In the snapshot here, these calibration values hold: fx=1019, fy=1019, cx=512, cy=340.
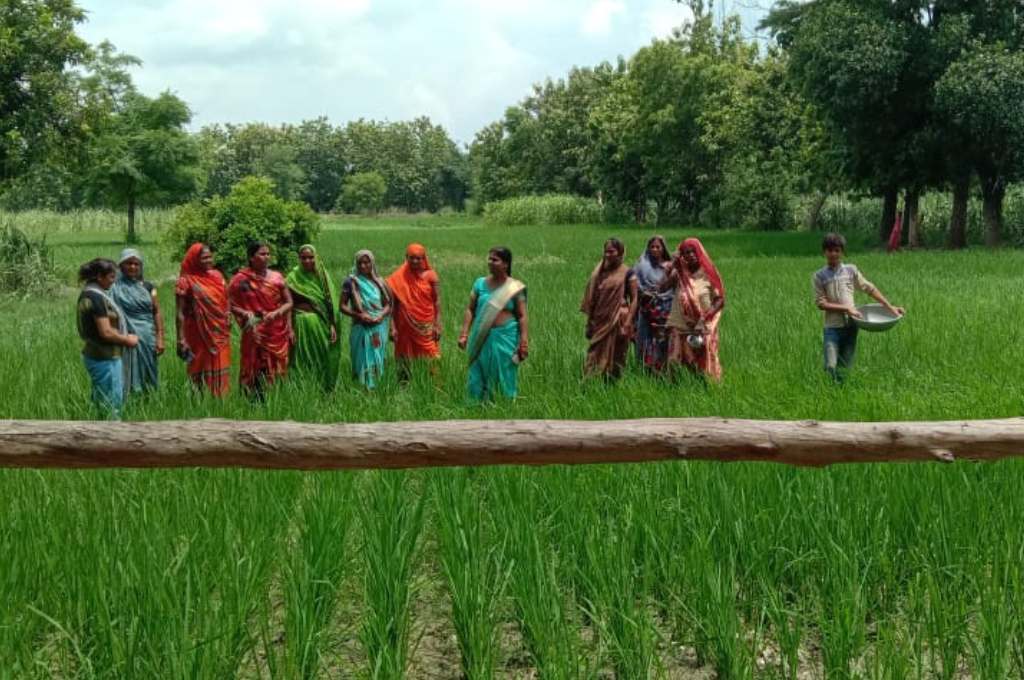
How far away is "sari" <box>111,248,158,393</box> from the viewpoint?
24.1 ft

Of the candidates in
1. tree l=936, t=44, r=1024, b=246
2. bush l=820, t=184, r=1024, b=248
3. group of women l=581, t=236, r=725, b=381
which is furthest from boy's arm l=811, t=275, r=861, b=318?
bush l=820, t=184, r=1024, b=248

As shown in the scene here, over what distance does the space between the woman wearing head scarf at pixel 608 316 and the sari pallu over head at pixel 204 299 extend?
9.06 ft

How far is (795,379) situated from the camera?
7637 millimetres

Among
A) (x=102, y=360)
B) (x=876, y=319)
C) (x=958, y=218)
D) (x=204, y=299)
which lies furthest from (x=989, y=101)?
(x=102, y=360)

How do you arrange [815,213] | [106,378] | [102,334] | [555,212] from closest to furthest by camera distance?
[102,334] → [106,378] → [815,213] → [555,212]

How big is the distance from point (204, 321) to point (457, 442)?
16.5 feet

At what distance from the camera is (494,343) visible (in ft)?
23.9

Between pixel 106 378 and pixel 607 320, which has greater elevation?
pixel 607 320

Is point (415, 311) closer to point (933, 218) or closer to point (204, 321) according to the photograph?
point (204, 321)

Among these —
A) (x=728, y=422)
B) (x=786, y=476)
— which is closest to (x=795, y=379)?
(x=786, y=476)

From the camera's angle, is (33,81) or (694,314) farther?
(33,81)

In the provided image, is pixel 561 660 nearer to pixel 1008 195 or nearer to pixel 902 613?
pixel 902 613

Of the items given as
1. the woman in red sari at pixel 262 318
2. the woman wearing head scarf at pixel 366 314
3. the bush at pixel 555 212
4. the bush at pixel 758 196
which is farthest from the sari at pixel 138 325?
the bush at pixel 555 212

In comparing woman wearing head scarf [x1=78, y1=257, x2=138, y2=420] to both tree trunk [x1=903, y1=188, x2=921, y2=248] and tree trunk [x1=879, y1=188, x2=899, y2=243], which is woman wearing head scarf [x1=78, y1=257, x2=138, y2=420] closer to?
tree trunk [x1=903, y1=188, x2=921, y2=248]
